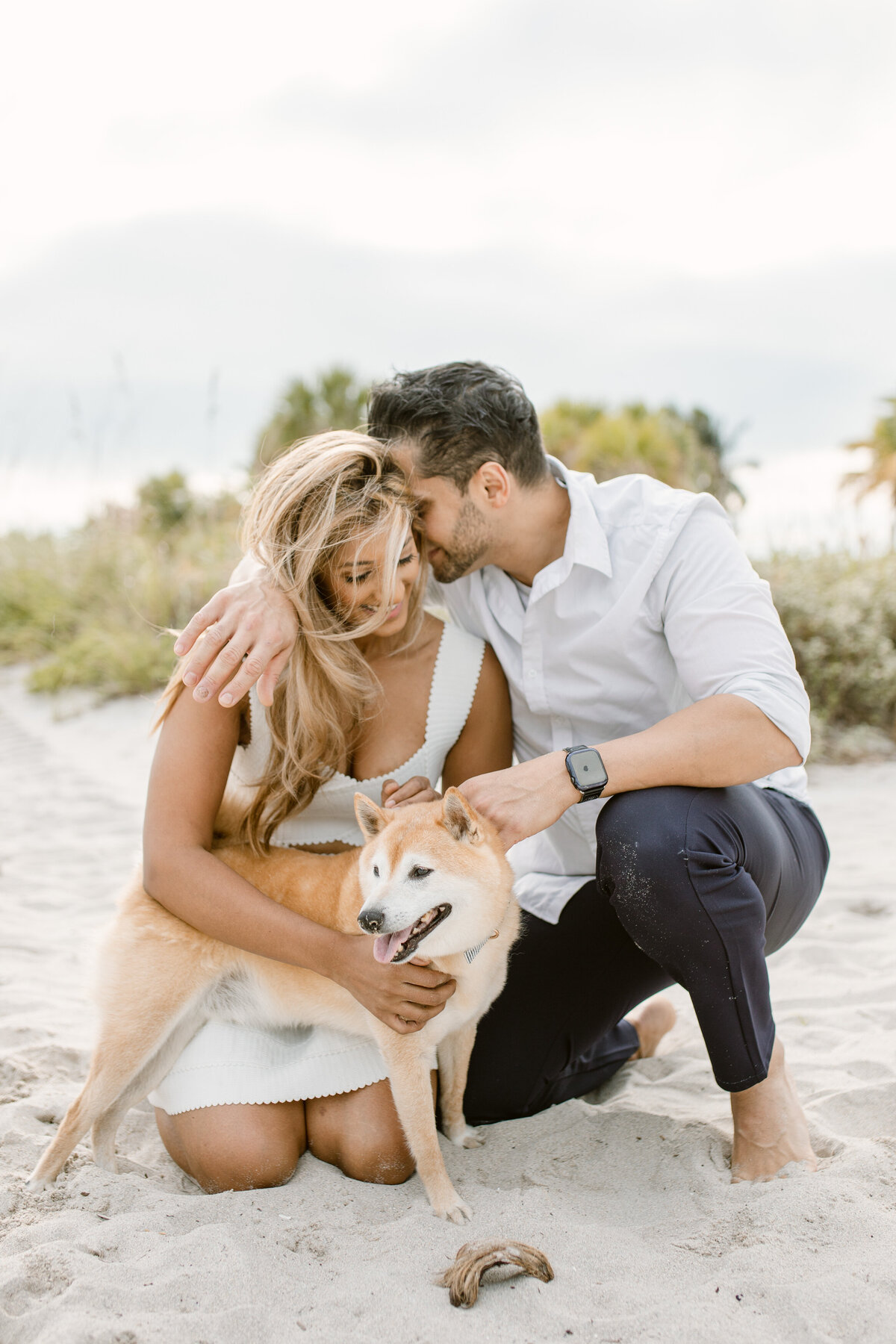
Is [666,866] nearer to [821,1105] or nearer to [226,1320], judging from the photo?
[821,1105]

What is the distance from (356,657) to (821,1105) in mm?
1560

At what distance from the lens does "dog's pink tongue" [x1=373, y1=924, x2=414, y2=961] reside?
1.92 m

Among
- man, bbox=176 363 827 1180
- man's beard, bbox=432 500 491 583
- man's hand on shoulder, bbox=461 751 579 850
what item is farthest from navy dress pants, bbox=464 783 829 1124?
man's beard, bbox=432 500 491 583

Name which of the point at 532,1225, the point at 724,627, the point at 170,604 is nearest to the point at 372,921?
the point at 532,1225

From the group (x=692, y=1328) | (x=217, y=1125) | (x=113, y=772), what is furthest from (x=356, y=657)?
(x=113, y=772)

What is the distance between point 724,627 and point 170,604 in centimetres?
663

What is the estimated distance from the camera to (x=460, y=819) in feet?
6.57

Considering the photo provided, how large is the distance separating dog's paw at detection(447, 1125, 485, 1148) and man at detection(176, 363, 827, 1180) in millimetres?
86

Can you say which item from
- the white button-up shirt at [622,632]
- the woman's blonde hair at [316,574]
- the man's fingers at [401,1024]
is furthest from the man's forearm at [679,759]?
the woman's blonde hair at [316,574]

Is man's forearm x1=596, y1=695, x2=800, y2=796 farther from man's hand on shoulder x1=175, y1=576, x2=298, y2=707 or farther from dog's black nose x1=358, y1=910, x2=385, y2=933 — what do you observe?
man's hand on shoulder x1=175, y1=576, x2=298, y2=707

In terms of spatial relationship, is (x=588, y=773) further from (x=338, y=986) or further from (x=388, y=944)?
(x=338, y=986)

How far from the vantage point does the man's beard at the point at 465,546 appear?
251 centimetres

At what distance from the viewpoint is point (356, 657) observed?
8.00 ft

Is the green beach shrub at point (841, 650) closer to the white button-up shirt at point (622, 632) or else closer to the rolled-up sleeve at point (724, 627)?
the white button-up shirt at point (622, 632)
